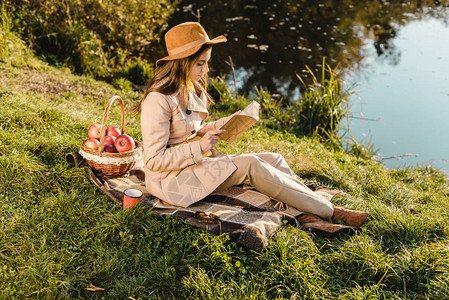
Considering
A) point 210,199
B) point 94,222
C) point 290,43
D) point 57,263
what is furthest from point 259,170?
point 290,43

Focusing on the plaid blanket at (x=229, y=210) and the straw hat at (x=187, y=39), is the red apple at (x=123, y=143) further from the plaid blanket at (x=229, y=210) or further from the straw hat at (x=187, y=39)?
the straw hat at (x=187, y=39)

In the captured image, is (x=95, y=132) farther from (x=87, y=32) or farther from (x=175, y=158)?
(x=87, y=32)

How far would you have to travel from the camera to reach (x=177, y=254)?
292 cm

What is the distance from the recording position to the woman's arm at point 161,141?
3.19m

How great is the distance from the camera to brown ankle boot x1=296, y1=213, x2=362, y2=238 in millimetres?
3260

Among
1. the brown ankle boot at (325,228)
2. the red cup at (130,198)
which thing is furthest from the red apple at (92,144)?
the brown ankle boot at (325,228)

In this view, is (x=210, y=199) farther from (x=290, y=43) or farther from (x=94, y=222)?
(x=290, y=43)

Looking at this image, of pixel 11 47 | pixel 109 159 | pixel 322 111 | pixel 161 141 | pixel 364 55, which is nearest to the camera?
pixel 161 141

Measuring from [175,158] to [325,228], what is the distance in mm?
1306

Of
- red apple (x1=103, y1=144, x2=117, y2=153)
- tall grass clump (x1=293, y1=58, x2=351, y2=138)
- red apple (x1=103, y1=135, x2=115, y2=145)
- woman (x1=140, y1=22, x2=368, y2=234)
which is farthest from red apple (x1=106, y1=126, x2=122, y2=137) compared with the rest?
tall grass clump (x1=293, y1=58, x2=351, y2=138)

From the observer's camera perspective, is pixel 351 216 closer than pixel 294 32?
Yes

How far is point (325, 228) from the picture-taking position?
10.8 ft

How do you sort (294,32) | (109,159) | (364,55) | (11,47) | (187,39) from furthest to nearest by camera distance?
(294,32)
(364,55)
(11,47)
(109,159)
(187,39)

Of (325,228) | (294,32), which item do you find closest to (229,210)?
(325,228)
